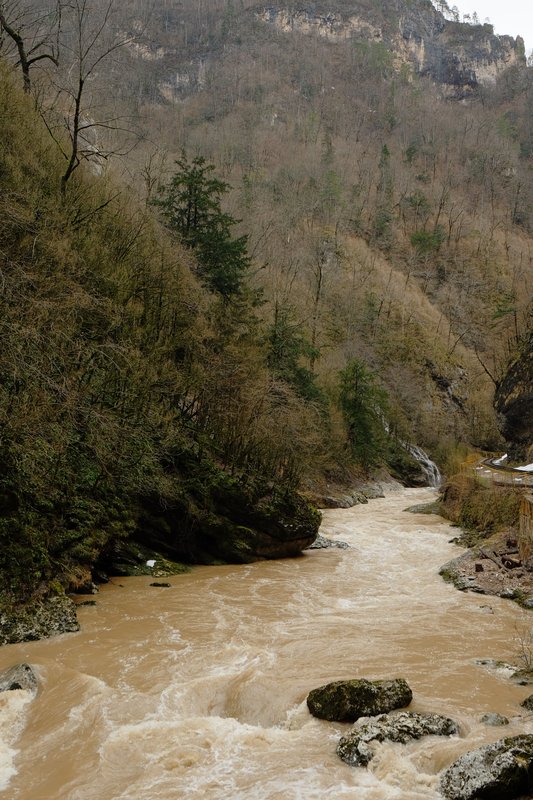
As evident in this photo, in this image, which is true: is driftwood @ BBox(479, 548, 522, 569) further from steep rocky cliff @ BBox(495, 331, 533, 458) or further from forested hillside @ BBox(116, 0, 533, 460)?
steep rocky cliff @ BBox(495, 331, 533, 458)

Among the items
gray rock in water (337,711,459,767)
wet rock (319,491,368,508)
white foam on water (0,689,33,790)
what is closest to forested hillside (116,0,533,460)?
wet rock (319,491,368,508)

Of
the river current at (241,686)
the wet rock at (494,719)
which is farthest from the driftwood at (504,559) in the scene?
the wet rock at (494,719)

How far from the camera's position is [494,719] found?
6.51 meters

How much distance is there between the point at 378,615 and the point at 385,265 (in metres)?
71.1

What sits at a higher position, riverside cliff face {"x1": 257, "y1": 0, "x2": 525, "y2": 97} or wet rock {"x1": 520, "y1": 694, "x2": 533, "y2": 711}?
riverside cliff face {"x1": 257, "y1": 0, "x2": 525, "y2": 97}

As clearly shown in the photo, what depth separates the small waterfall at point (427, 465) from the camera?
48.7 meters

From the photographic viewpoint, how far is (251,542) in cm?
1722

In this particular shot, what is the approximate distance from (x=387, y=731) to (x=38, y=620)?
6553 millimetres

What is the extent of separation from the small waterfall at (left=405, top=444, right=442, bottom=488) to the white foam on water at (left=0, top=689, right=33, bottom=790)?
44103 millimetres

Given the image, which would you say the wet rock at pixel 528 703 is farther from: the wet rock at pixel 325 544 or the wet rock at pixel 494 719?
the wet rock at pixel 325 544

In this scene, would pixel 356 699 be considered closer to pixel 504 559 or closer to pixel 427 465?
pixel 504 559

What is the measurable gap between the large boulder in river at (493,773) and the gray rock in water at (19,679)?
520cm

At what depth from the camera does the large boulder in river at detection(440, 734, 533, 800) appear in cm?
492

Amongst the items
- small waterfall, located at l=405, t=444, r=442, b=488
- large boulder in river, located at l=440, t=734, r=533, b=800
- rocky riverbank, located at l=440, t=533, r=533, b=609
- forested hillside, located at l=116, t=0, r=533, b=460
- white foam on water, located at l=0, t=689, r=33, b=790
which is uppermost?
forested hillside, located at l=116, t=0, r=533, b=460
